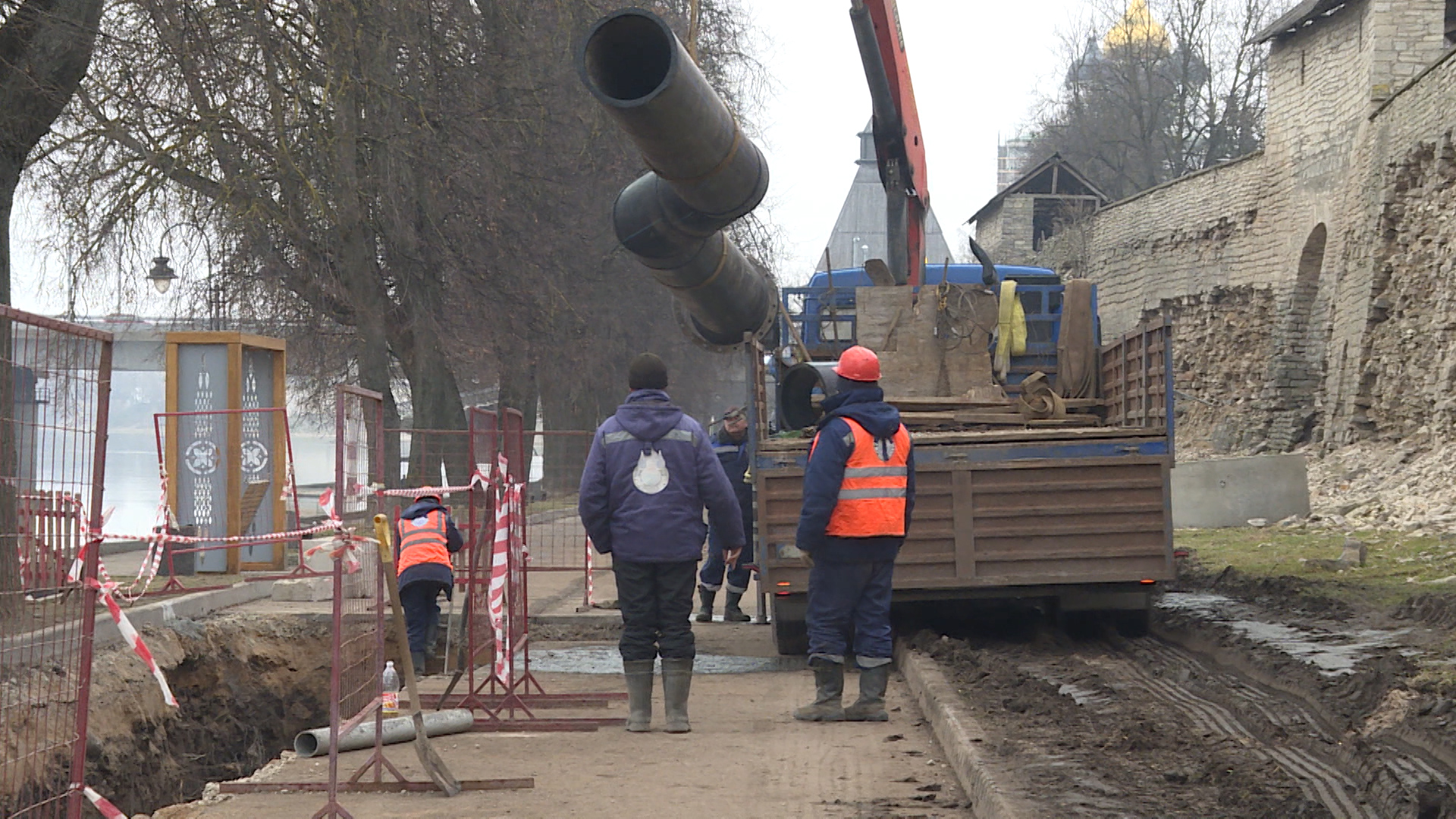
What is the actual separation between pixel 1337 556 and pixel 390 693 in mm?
11065

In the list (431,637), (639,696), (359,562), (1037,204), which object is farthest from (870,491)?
(1037,204)

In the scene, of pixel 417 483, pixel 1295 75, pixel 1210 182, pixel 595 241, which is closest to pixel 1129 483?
pixel 417 483

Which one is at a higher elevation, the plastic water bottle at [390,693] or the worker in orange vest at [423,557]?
the worker in orange vest at [423,557]

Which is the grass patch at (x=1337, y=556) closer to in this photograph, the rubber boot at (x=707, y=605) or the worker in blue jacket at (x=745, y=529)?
the worker in blue jacket at (x=745, y=529)

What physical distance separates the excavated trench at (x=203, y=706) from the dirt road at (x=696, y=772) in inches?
113

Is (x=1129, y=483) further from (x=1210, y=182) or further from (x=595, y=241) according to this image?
(x=1210, y=182)

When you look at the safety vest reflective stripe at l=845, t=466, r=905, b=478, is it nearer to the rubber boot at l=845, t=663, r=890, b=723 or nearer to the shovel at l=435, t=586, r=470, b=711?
the rubber boot at l=845, t=663, r=890, b=723

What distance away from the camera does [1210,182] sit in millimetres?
38969

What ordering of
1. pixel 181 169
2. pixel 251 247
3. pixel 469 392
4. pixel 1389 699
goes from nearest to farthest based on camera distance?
pixel 1389 699 < pixel 181 169 < pixel 251 247 < pixel 469 392

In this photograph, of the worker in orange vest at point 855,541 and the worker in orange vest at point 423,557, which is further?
the worker in orange vest at point 423,557

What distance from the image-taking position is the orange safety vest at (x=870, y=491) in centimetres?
834

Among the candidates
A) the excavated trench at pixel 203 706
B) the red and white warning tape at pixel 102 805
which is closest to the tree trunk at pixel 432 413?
the excavated trench at pixel 203 706

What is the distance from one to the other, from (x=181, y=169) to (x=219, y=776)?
8.54 metres

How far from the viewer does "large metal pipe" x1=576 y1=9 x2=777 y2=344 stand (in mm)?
6953
